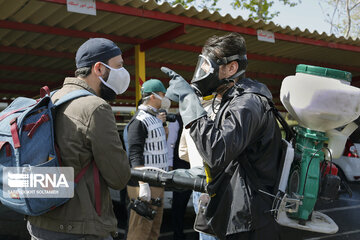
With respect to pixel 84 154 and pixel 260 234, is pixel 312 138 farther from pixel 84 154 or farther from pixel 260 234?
pixel 84 154

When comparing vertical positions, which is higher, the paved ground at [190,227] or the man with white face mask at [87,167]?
the man with white face mask at [87,167]

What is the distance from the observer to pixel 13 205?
6.11 ft

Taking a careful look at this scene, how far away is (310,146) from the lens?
2.13 metres

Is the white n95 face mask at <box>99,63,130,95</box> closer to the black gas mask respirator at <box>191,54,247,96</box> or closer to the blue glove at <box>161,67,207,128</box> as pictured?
the blue glove at <box>161,67,207,128</box>

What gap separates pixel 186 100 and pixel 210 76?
223 mm

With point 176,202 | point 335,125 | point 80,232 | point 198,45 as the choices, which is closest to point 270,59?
point 198,45

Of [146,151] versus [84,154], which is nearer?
[84,154]

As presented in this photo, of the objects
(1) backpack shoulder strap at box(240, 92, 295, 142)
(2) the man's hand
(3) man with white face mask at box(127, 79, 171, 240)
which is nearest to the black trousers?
(1) backpack shoulder strap at box(240, 92, 295, 142)

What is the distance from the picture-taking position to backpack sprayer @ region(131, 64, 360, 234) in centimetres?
200

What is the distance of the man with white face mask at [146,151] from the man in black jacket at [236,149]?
174 centimetres

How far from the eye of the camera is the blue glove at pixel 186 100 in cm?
193

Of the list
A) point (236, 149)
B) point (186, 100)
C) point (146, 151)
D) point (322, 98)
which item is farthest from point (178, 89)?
point (146, 151)

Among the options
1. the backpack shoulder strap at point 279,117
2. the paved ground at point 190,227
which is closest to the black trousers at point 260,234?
the backpack shoulder strap at point 279,117

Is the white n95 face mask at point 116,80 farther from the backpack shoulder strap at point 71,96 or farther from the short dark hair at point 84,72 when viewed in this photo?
the backpack shoulder strap at point 71,96
